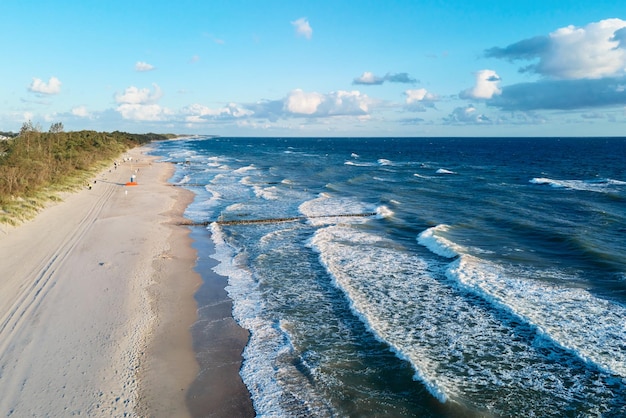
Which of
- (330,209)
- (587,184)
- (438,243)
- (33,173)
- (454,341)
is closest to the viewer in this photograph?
(454,341)

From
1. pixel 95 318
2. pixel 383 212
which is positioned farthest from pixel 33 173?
pixel 383 212

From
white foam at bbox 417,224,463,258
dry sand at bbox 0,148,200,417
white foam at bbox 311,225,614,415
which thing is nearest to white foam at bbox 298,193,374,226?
white foam at bbox 417,224,463,258

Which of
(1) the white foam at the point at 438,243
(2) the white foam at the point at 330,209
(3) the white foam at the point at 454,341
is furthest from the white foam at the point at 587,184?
(3) the white foam at the point at 454,341

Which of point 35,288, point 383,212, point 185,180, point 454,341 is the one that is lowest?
point 454,341

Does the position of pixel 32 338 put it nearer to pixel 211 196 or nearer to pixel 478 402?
pixel 478 402

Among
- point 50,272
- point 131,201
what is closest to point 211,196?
point 131,201

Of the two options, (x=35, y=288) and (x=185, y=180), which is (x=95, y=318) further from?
(x=185, y=180)
